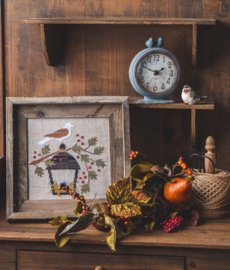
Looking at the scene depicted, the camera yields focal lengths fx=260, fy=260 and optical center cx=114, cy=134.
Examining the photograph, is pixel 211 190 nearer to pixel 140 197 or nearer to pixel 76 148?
pixel 140 197

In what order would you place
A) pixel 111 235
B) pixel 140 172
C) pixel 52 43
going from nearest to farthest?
pixel 111 235, pixel 140 172, pixel 52 43

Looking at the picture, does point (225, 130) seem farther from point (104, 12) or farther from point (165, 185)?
point (104, 12)

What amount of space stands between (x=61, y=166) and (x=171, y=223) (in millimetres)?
468

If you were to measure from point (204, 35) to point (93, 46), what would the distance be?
51 centimetres

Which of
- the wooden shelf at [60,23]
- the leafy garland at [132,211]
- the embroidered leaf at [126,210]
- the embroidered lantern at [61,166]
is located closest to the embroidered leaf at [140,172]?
the leafy garland at [132,211]

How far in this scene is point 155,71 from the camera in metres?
1.05

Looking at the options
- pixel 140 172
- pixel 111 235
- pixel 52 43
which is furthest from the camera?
pixel 52 43

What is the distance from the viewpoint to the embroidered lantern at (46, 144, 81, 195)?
3.39 ft

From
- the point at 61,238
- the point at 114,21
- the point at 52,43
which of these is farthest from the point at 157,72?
the point at 61,238

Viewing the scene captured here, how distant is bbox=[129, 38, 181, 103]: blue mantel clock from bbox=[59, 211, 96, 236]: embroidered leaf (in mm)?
530

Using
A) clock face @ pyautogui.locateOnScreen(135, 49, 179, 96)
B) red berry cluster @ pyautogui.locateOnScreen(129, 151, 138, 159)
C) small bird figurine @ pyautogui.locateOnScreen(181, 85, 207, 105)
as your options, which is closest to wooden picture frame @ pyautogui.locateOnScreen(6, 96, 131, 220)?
red berry cluster @ pyautogui.locateOnScreen(129, 151, 138, 159)

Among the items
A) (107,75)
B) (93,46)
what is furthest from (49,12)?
(107,75)

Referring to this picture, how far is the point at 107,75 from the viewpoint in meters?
1.22

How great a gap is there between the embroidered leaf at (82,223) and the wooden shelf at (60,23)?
70 cm
